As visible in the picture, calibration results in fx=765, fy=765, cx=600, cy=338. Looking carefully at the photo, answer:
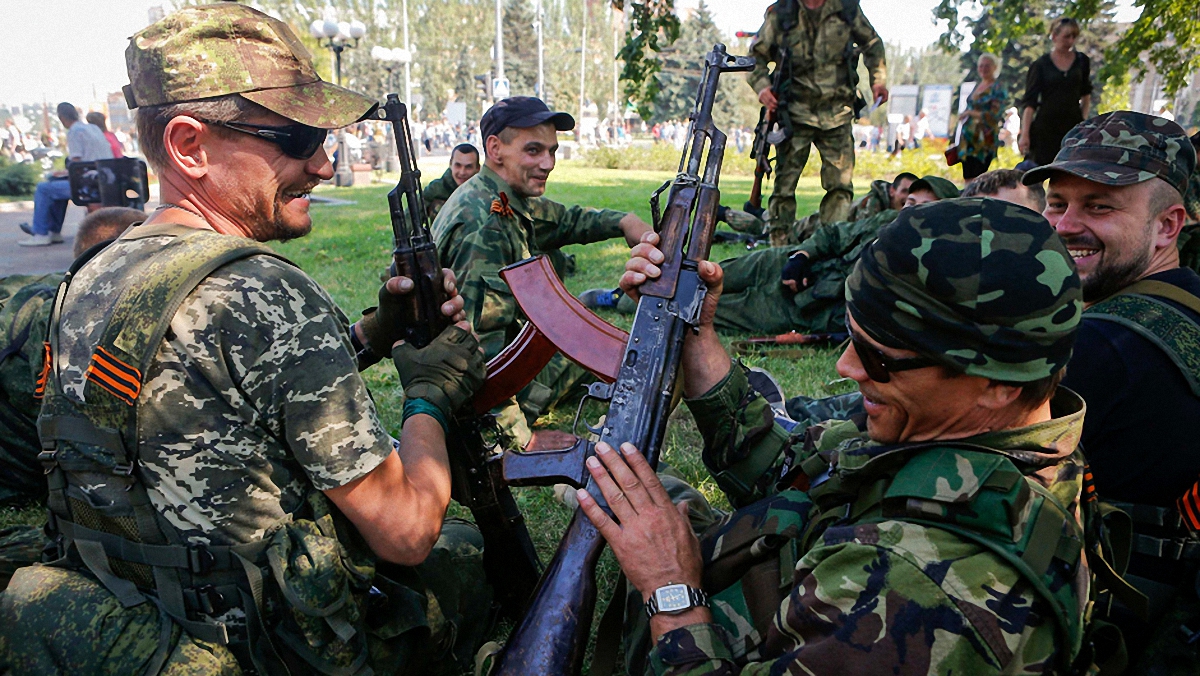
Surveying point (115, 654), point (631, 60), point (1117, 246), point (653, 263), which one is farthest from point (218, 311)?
point (631, 60)

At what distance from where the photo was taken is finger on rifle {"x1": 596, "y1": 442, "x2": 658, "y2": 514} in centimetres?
219

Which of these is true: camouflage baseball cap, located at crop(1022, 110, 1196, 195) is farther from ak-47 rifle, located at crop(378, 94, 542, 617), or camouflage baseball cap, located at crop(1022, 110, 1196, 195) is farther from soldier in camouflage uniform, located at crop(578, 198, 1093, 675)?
ak-47 rifle, located at crop(378, 94, 542, 617)

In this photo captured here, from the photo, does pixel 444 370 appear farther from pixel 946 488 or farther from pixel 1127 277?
pixel 1127 277

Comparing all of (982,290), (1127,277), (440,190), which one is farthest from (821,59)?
(982,290)

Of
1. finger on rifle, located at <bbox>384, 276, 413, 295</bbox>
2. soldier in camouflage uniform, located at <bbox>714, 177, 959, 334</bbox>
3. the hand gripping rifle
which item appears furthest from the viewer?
soldier in camouflage uniform, located at <bbox>714, 177, 959, 334</bbox>

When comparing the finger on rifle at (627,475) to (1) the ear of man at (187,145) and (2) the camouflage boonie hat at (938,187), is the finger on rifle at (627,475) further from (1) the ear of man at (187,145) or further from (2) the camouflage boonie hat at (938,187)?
(2) the camouflage boonie hat at (938,187)

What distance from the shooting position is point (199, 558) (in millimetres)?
2066

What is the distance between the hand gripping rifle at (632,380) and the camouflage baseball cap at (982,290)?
3.58ft

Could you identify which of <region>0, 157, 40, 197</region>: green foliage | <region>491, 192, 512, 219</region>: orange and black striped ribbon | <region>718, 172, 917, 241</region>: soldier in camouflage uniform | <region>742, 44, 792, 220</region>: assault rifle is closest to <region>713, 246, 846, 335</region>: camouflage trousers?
<region>718, 172, 917, 241</region>: soldier in camouflage uniform

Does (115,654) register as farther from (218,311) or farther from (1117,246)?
(1117,246)

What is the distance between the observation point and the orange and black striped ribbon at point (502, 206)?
4.91 meters

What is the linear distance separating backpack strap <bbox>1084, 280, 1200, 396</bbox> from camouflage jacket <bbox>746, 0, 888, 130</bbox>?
676cm

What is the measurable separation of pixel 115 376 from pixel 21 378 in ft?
8.14

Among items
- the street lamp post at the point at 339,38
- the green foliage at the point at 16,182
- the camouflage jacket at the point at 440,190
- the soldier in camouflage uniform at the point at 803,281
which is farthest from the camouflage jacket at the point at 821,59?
the green foliage at the point at 16,182
